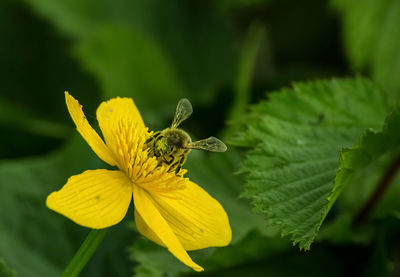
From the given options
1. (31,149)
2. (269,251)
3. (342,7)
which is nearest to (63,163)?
(31,149)

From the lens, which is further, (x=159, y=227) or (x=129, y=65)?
(x=129, y=65)

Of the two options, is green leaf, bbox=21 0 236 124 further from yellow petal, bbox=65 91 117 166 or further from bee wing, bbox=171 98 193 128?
yellow petal, bbox=65 91 117 166

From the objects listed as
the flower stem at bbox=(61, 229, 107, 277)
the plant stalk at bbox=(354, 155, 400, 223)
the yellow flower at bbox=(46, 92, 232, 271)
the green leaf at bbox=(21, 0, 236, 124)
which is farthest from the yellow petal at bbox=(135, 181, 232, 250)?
the green leaf at bbox=(21, 0, 236, 124)

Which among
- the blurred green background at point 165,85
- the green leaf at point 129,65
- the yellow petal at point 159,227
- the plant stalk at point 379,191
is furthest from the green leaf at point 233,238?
the green leaf at point 129,65

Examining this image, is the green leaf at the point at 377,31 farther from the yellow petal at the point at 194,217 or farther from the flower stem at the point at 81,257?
the flower stem at the point at 81,257

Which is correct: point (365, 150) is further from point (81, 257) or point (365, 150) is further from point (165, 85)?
point (165, 85)

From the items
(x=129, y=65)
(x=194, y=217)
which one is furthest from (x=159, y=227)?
(x=129, y=65)
